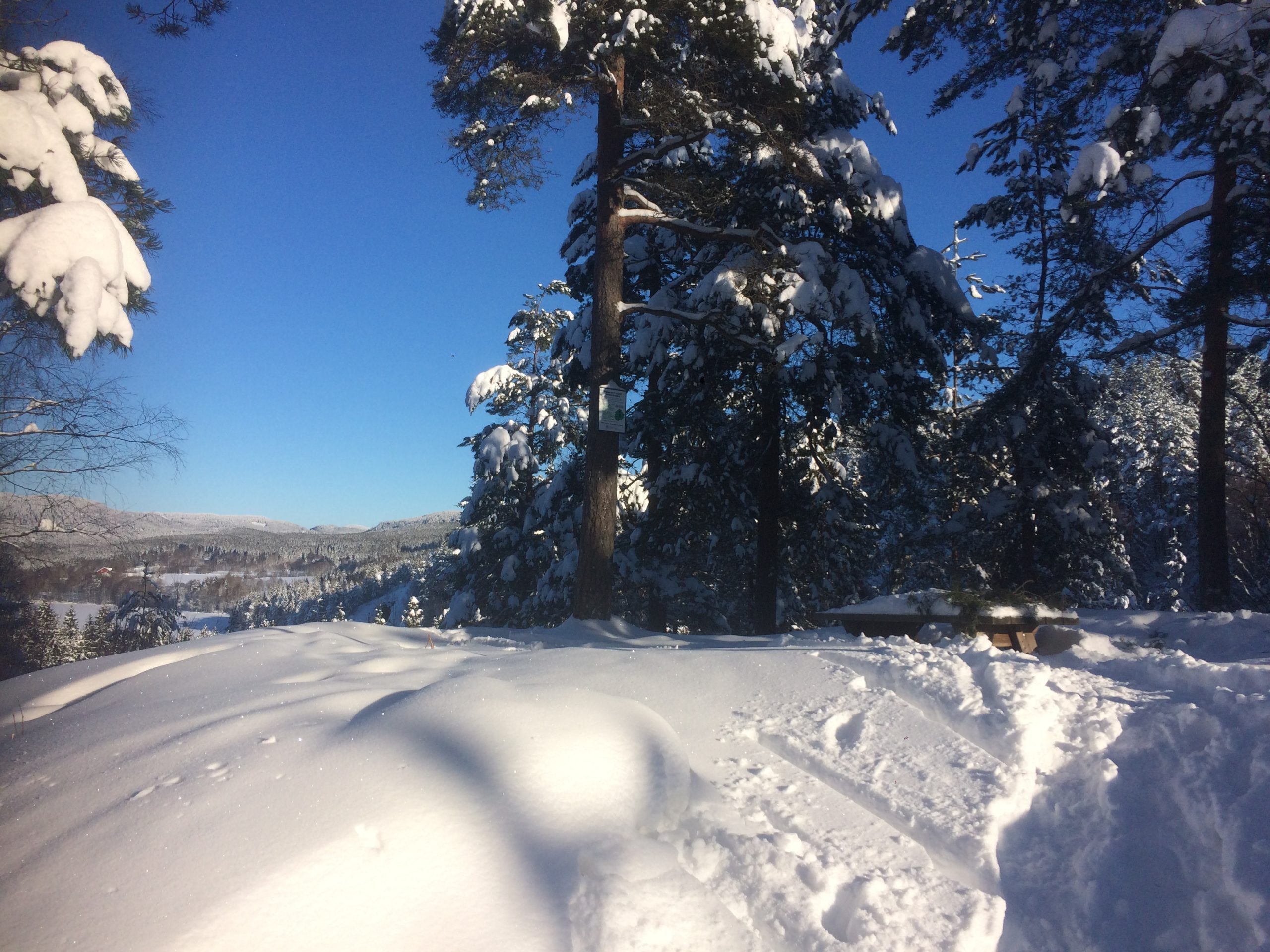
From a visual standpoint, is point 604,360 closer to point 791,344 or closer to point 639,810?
point 791,344

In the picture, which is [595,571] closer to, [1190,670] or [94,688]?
[94,688]

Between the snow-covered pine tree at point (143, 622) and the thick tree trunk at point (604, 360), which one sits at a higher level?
the thick tree trunk at point (604, 360)

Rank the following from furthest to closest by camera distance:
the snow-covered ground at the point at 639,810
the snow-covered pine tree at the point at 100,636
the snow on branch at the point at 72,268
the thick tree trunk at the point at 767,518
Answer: the thick tree trunk at the point at 767,518, the snow-covered pine tree at the point at 100,636, the snow on branch at the point at 72,268, the snow-covered ground at the point at 639,810

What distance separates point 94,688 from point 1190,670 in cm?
603

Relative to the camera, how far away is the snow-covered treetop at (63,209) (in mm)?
3752

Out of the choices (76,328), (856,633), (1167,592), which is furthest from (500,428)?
(1167,592)

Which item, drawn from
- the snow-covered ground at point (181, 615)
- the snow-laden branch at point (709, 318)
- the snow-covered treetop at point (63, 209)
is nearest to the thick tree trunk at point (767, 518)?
the snow-laden branch at point (709, 318)

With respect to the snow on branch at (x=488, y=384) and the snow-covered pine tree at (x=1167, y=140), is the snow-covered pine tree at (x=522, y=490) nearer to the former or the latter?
the snow on branch at (x=488, y=384)

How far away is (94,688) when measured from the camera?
13.0 feet

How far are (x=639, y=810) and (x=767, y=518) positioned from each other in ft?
26.8

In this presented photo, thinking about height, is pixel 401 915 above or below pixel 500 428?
below

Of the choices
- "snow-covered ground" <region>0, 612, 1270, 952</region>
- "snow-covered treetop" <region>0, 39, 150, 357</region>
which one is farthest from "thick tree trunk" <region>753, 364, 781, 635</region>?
"snow-covered treetop" <region>0, 39, 150, 357</region>

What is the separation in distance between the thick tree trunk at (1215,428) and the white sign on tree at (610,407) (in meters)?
7.32

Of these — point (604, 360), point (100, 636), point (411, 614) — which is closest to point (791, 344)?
point (604, 360)
